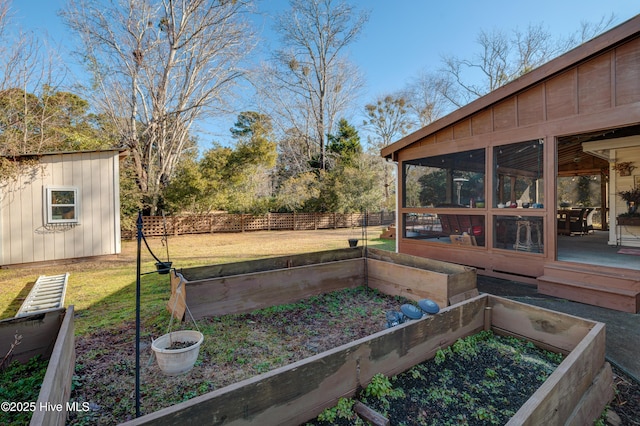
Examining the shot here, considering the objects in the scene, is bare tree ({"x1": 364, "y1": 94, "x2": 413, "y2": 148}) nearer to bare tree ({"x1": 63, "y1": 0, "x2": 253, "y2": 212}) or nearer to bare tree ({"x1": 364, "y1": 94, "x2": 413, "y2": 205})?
bare tree ({"x1": 364, "y1": 94, "x2": 413, "y2": 205})

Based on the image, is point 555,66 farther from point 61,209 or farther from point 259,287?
point 61,209

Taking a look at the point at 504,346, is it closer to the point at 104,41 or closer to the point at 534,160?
the point at 534,160

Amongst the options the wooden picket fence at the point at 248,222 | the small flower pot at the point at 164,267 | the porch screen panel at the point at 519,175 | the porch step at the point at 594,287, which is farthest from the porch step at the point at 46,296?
the porch screen panel at the point at 519,175

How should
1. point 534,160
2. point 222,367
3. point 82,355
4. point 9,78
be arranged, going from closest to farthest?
point 222,367
point 82,355
point 534,160
point 9,78

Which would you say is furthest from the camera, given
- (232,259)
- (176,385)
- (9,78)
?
(9,78)

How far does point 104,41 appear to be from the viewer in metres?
12.7

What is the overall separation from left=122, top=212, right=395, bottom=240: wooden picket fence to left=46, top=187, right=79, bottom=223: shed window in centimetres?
301

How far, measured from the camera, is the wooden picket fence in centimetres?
1282

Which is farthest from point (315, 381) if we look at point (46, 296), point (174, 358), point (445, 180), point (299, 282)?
point (445, 180)

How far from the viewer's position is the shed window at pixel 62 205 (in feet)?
23.7

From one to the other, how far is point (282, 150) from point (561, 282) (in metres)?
20.3

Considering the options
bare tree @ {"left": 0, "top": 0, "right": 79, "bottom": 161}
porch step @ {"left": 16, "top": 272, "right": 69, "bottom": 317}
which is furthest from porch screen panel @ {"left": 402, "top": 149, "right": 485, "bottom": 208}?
bare tree @ {"left": 0, "top": 0, "right": 79, "bottom": 161}

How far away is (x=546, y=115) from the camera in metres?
4.71

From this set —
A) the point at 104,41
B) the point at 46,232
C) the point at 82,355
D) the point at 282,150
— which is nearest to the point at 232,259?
the point at 46,232
